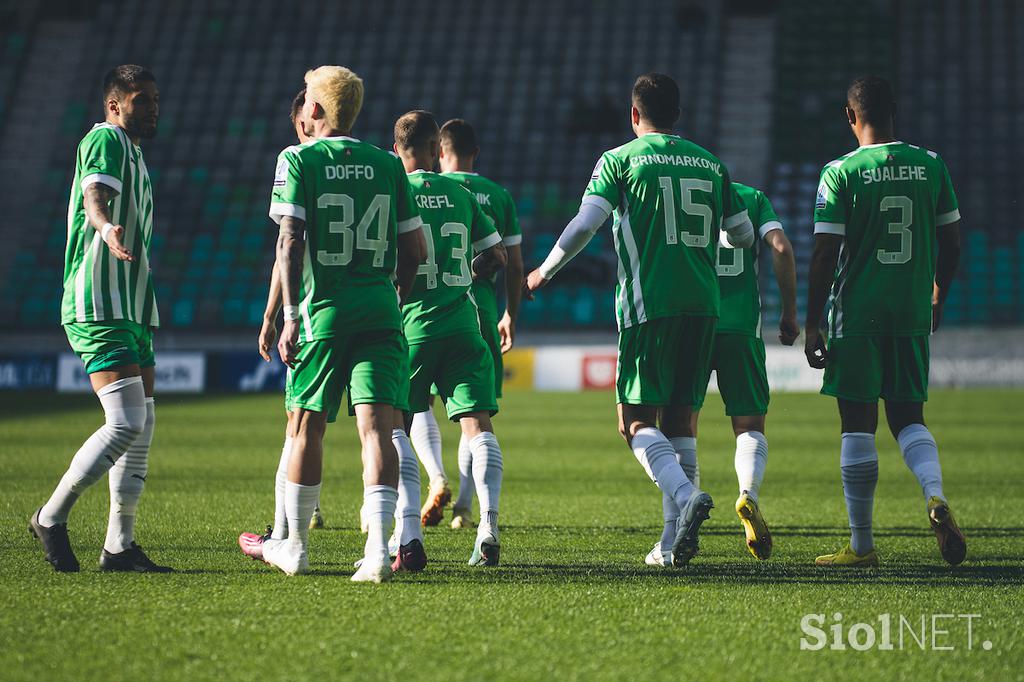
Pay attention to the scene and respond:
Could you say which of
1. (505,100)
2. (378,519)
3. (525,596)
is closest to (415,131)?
(378,519)

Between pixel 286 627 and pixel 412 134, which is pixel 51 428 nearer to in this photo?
pixel 412 134

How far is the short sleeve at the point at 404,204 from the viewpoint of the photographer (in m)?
4.79

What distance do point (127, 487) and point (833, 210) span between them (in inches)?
122

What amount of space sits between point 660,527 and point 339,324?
8.51 ft

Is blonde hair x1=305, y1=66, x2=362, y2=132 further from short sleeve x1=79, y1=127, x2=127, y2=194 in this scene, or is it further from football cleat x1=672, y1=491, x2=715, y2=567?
football cleat x1=672, y1=491, x2=715, y2=567

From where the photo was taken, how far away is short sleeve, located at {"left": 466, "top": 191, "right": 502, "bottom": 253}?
5906mm

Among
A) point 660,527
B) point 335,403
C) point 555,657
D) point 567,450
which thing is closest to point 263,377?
point 567,450

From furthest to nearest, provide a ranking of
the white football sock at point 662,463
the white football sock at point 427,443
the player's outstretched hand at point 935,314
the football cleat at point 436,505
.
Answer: the white football sock at point 427,443 → the football cleat at point 436,505 → the player's outstretched hand at point 935,314 → the white football sock at point 662,463

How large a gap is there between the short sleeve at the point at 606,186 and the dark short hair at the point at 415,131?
888 millimetres

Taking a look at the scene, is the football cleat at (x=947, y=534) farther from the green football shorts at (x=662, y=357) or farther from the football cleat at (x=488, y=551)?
the football cleat at (x=488, y=551)

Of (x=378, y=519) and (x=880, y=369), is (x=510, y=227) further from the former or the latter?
(x=378, y=519)

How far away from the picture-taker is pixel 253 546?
5.18 metres

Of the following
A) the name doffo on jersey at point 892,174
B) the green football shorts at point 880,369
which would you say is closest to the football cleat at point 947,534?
the green football shorts at point 880,369

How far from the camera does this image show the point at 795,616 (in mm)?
4023
